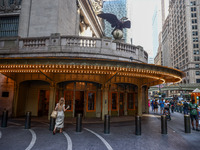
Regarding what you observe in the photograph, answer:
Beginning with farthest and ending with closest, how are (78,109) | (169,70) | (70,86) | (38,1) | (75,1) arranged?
(75,1)
(78,109)
(38,1)
(70,86)
(169,70)

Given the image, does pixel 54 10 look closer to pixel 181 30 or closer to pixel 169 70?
pixel 169 70

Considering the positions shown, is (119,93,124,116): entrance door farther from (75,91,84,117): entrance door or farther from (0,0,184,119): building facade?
(75,91,84,117): entrance door

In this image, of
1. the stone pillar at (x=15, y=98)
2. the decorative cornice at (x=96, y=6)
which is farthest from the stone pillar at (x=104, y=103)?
the decorative cornice at (x=96, y=6)

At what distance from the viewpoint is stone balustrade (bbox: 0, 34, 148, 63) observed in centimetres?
1208

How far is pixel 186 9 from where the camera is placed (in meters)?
70.9

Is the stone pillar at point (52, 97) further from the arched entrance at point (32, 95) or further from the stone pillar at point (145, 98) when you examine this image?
the stone pillar at point (145, 98)

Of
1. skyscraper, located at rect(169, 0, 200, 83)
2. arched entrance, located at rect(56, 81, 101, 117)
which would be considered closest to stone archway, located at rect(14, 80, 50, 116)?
arched entrance, located at rect(56, 81, 101, 117)

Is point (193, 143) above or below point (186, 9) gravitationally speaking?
below

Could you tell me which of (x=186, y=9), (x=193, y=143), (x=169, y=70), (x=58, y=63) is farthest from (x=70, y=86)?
(x=186, y=9)

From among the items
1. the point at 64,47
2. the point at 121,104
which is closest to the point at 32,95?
the point at 64,47

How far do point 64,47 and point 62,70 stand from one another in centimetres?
204

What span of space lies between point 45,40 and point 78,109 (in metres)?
8.88

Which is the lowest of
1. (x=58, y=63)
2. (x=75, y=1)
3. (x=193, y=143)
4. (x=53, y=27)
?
(x=193, y=143)

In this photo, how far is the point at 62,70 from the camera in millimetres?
11438
